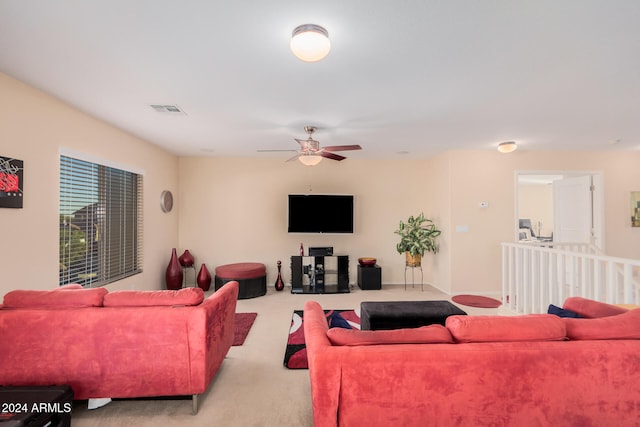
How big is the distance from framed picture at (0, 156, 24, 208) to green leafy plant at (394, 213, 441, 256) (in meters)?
5.02

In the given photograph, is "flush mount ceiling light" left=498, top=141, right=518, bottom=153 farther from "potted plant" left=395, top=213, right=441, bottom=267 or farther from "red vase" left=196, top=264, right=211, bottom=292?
"red vase" left=196, top=264, right=211, bottom=292

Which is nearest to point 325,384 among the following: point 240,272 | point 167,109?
→ point 167,109

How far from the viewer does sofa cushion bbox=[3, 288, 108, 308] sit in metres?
1.93

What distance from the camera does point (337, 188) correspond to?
582 cm

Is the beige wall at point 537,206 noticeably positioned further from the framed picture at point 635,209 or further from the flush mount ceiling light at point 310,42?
the flush mount ceiling light at point 310,42

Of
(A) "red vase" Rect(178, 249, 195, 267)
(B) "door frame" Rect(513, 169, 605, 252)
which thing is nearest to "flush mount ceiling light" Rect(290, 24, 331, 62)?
(A) "red vase" Rect(178, 249, 195, 267)

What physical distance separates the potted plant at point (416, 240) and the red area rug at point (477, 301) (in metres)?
0.89

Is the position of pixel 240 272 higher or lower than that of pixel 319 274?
higher

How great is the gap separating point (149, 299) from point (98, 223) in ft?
7.60

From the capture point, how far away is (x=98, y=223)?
3652mm

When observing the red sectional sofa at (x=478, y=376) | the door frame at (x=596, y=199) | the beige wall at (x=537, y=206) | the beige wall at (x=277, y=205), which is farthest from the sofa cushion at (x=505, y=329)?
the beige wall at (x=537, y=206)

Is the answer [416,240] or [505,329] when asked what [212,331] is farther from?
[416,240]

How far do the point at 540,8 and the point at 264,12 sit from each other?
1.54 meters

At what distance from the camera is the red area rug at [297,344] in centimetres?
270
